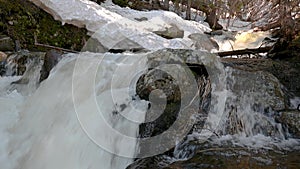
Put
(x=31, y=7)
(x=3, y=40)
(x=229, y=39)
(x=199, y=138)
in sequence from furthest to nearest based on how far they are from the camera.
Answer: (x=229, y=39)
(x=31, y=7)
(x=3, y=40)
(x=199, y=138)

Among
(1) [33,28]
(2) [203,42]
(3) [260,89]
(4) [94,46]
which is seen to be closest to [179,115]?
(3) [260,89]

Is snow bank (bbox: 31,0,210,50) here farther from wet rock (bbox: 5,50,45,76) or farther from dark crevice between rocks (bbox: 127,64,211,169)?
dark crevice between rocks (bbox: 127,64,211,169)

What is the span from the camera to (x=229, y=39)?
32.7 feet

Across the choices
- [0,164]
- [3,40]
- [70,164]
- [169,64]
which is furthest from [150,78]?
[3,40]

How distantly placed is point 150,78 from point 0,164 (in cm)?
204

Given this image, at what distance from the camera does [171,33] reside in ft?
30.6

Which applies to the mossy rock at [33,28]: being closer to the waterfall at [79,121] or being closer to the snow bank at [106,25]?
the snow bank at [106,25]

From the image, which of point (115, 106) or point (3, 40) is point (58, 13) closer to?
point (3, 40)

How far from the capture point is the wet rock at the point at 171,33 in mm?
9148

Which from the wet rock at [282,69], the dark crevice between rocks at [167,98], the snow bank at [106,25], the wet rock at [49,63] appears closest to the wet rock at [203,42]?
the snow bank at [106,25]

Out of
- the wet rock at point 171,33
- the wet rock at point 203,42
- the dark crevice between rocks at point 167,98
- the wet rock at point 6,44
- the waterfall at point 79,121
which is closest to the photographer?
the dark crevice between rocks at point 167,98

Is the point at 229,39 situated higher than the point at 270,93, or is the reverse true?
the point at 229,39

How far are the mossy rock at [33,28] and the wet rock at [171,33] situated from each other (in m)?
2.25

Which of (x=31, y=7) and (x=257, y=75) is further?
(x=31, y=7)
